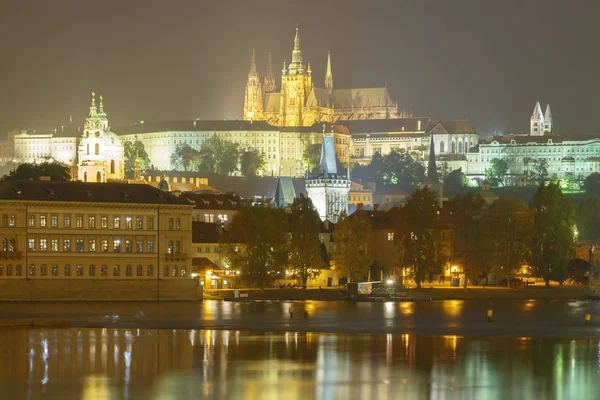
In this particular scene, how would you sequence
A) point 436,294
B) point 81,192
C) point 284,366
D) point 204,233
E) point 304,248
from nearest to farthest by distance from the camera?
point 284,366, point 81,192, point 436,294, point 304,248, point 204,233

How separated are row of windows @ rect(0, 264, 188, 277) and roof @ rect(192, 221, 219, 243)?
1625cm

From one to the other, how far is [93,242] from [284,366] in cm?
3537

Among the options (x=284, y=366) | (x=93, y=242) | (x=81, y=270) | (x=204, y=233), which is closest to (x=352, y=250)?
(x=204, y=233)

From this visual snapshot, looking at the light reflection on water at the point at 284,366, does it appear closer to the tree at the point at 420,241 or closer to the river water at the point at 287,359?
the river water at the point at 287,359

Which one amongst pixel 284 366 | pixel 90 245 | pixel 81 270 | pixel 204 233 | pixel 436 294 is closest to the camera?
pixel 284 366

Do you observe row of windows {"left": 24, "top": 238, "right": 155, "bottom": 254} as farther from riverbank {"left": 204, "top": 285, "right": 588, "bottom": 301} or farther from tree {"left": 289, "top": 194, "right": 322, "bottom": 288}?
tree {"left": 289, "top": 194, "right": 322, "bottom": 288}

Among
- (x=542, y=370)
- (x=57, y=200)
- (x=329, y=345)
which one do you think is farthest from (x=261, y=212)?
(x=542, y=370)

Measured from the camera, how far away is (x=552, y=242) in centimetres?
10712

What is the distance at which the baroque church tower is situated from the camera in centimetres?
17812

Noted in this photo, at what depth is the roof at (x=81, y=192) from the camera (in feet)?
282

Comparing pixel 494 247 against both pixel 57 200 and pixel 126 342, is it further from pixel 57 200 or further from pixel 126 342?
pixel 126 342

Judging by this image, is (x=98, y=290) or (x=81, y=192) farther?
(x=81, y=192)

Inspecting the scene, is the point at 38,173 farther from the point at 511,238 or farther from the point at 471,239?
the point at 511,238

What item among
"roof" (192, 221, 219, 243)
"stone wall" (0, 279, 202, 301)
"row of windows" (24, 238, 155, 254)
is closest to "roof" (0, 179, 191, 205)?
"row of windows" (24, 238, 155, 254)
